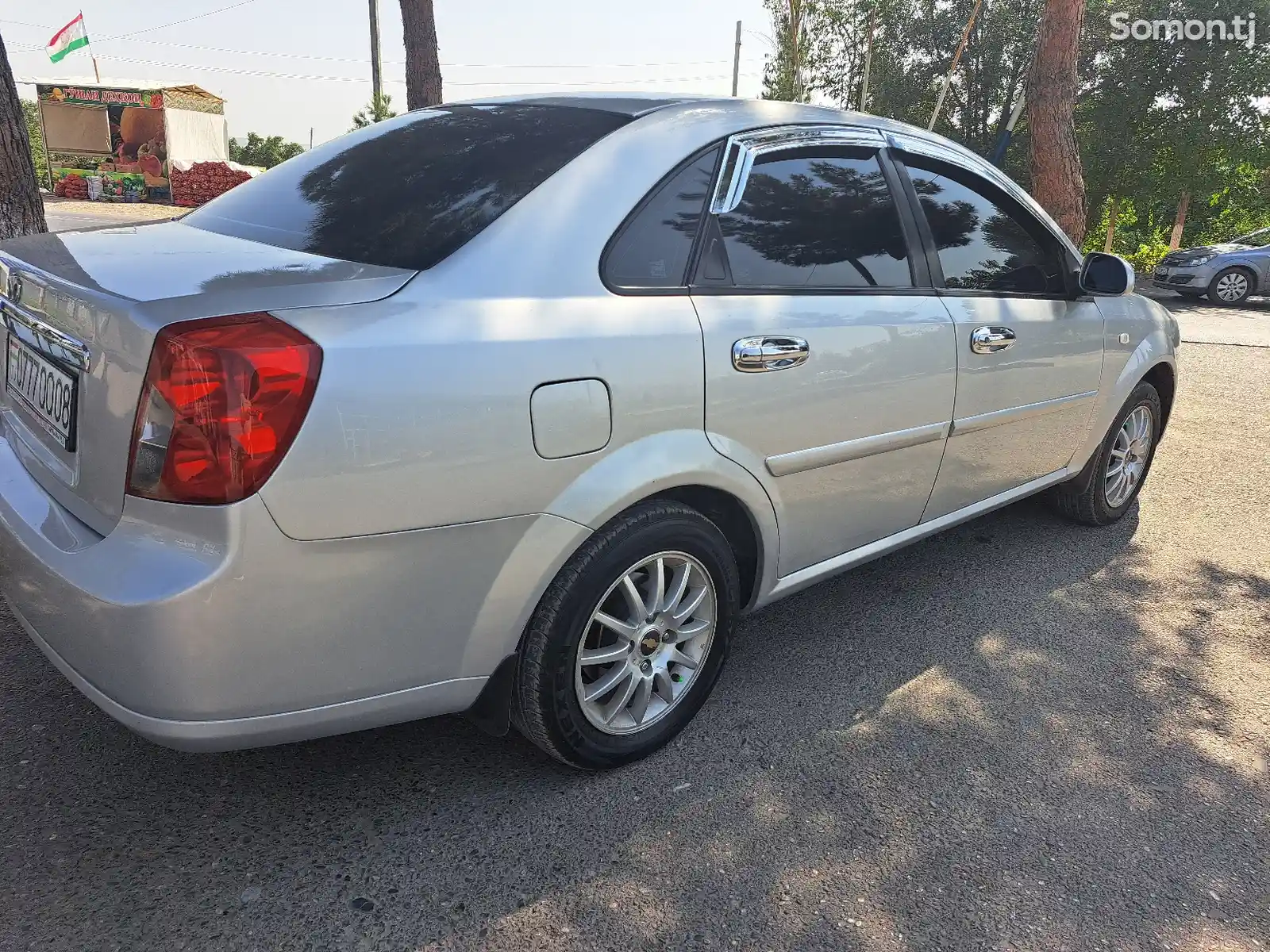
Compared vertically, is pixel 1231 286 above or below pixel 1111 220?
below

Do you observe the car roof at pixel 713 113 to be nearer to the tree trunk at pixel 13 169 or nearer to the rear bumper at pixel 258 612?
the rear bumper at pixel 258 612

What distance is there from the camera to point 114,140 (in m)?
26.5

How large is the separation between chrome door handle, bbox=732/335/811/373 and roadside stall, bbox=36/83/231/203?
92.9 feet

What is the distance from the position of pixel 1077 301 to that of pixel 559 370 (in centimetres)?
262

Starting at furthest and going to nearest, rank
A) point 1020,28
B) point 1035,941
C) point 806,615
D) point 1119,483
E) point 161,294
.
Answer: point 1020,28 < point 1119,483 < point 806,615 < point 1035,941 < point 161,294

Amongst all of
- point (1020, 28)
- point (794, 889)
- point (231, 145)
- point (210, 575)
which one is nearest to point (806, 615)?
point (794, 889)

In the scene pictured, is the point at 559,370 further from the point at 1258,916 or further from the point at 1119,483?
the point at 1119,483

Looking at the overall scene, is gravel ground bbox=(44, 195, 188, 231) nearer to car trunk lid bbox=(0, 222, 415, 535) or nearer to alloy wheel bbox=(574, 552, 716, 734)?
car trunk lid bbox=(0, 222, 415, 535)

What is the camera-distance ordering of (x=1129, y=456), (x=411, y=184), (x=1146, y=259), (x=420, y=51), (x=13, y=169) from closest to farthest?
1. (x=411, y=184)
2. (x=13, y=169)
3. (x=1129, y=456)
4. (x=420, y=51)
5. (x=1146, y=259)

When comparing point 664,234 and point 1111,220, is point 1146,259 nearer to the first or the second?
point 1111,220

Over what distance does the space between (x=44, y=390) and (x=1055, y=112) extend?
10.7m

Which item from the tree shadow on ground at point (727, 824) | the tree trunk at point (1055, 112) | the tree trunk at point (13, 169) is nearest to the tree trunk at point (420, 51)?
the tree trunk at point (13, 169)

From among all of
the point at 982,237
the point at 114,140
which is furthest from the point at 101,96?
the point at 982,237

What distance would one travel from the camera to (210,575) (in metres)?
1.69
